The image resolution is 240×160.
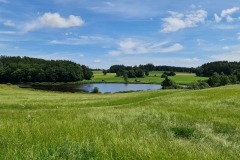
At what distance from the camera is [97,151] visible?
23.8 ft

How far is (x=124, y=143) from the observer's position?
25.1ft

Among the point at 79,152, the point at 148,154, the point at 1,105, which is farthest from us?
the point at 1,105

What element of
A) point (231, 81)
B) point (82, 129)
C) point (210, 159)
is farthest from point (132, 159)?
point (231, 81)

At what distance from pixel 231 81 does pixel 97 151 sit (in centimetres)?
13604

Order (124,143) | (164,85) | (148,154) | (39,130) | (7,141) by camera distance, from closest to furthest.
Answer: (148,154), (124,143), (7,141), (39,130), (164,85)

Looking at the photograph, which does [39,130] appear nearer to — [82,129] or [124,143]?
[82,129]

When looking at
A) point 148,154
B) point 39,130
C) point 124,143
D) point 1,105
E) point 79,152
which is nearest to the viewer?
point 148,154

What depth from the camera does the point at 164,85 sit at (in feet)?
422

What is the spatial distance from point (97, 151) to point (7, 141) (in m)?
2.68

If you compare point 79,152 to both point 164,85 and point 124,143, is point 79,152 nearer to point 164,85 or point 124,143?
point 124,143

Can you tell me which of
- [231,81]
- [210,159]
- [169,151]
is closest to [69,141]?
[169,151]

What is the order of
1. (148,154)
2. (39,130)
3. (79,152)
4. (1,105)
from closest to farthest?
(148,154) → (79,152) → (39,130) → (1,105)

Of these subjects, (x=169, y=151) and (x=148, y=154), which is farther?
(x=169, y=151)

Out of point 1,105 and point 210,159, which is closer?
point 210,159
